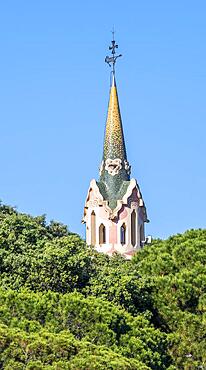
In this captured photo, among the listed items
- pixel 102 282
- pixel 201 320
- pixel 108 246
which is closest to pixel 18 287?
pixel 102 282

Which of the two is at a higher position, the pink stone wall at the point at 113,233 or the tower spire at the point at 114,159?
the tower spire at the point at 114,159

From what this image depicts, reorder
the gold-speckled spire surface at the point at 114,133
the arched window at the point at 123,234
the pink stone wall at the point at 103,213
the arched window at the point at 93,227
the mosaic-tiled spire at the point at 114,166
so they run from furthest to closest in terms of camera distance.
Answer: the gold-speckled spire surface at the point at 114,133, the mosaic-tiled spire at the point at 114,166, the arched window at the point at 93,227, the pink stone wall at the point at 103,213, the arched window at the point at 123,234

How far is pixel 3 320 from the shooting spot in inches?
871

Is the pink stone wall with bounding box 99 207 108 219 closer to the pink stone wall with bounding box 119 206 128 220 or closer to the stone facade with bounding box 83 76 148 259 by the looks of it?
the stone facade with bounding box 83 76 148 259

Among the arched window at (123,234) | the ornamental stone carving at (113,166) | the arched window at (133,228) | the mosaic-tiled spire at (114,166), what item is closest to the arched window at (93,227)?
the mosaic-tiled spire at (114,166)

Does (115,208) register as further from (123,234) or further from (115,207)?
(123,234)

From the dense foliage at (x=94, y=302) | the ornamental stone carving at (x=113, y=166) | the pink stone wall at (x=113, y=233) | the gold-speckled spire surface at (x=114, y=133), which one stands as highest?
the gold-speckled spire surface at (x=114, y=133)

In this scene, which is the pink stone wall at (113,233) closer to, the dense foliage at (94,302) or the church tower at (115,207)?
the church tower at (115,207)

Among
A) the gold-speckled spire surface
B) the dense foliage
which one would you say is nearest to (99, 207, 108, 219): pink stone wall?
the gold-speckled spire surface

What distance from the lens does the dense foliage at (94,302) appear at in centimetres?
2058

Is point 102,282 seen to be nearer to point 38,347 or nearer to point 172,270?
point 172,270

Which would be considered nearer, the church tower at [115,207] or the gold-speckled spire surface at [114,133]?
the church tower at [115,207]

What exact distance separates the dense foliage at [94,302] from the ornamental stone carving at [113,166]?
10263mm

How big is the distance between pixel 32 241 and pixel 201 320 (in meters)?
4.79
